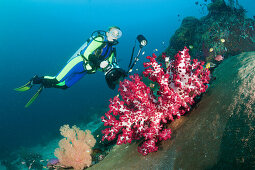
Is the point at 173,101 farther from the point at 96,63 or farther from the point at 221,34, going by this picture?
the point at 221,34

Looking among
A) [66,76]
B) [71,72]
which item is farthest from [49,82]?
[71,72]

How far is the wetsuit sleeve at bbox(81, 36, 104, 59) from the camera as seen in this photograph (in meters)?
4.97

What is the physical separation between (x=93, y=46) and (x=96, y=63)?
2.43ft

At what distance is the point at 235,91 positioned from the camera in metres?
Result: 2.05

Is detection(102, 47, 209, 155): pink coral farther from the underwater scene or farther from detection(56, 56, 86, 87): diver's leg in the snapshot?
detection(56, 56, 86, 87): diver's leg

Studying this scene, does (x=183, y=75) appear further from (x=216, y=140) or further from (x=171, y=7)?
(x=171, y=7)

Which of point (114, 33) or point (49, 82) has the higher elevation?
point (49, 82)

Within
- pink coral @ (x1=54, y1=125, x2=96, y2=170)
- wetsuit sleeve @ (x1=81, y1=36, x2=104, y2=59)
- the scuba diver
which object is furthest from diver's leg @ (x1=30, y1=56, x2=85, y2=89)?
pink coral @ (x1=54, y1=125, x2=96, y2=170)

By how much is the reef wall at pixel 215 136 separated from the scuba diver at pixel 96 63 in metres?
2.50

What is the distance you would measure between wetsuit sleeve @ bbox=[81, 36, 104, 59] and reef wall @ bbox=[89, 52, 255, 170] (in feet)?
11.8

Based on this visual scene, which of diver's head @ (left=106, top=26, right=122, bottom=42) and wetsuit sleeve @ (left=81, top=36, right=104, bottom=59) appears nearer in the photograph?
diver's head @ (left=106, top=26, right=122, bottom=42)

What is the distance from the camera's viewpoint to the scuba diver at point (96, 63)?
4.59 metres

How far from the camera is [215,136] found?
1757mm

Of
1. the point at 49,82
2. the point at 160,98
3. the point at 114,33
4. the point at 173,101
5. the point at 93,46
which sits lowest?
the point at 173,101
